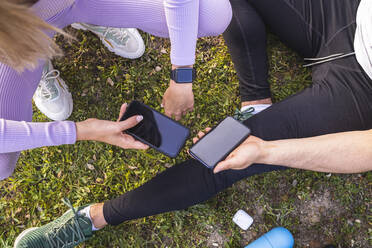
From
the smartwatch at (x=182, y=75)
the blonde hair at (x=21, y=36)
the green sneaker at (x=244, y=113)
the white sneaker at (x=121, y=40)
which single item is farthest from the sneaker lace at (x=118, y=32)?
the green sneaker at (x=244, y=113)

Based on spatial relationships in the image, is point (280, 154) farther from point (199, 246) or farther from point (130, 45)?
point (130, 45)

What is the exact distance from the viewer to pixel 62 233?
241 centimetres

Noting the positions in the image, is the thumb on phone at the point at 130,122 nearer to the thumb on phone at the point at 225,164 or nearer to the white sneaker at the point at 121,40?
the thumb on phone at the point at 225,164

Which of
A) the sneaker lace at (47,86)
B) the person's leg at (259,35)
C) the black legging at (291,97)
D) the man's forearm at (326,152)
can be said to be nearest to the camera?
the man's forearm at (326,152)

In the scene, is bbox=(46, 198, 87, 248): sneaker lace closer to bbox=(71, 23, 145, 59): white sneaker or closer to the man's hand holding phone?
the man's hand holding phone

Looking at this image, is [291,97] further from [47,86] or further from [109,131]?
[47,86]

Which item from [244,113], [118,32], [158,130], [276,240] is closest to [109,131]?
[158,130]

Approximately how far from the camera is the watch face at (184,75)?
77.2 inches

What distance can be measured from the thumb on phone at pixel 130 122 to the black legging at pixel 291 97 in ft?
1.61

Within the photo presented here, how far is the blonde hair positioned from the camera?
1.21 meters

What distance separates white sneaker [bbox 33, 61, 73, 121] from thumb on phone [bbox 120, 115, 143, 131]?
2.89 ft

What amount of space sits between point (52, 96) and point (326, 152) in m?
2.27

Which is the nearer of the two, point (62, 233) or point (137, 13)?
point (137, 13)

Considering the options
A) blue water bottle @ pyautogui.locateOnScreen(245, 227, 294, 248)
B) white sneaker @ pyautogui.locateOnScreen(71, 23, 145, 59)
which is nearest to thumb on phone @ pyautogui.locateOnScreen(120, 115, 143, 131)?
white sneaker @ pyautogui.locateOnScreen(71, 23, 145, 59)
